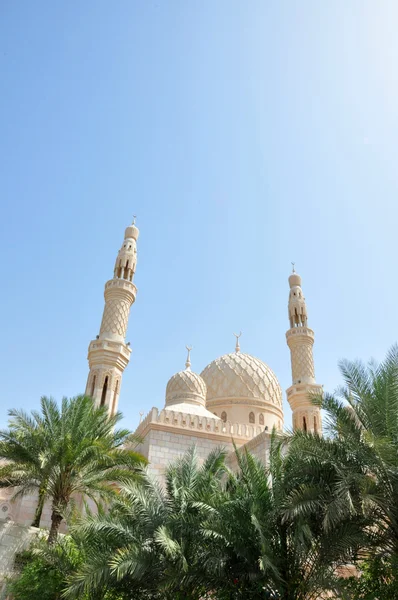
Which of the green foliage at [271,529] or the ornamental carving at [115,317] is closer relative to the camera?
the green foliage at [271,529]

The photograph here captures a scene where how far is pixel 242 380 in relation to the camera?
2561cm

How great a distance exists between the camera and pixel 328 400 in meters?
8.52

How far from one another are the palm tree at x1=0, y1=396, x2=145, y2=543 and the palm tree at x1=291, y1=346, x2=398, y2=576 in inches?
165

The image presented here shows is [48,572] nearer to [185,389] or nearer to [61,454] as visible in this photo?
[61,454]

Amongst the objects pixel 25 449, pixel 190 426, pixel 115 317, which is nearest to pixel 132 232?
pixel 115 317

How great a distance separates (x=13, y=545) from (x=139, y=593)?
401 cm

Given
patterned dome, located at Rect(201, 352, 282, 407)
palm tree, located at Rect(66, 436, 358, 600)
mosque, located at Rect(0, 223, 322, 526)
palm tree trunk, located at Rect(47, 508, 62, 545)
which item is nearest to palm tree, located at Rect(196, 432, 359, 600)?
palm tree, located at Rect(66, 436, 358, 600)

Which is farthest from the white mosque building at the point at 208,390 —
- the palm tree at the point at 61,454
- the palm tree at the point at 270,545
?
the palm tree at the point at 270,545

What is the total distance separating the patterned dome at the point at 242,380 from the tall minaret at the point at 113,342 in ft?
22.3

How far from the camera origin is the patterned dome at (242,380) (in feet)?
82.7

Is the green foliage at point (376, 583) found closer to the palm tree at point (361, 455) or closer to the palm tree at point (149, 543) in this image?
the palm tree at point (361, 455)

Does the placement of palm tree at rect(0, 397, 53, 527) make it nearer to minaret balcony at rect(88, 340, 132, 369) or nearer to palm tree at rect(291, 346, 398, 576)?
palm tree at rect(291, 346, 398, 576)

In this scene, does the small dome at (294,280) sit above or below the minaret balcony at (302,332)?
above

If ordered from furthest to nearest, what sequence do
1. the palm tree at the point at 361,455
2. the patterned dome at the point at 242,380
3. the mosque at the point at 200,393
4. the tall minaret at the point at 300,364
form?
the patterned dome at the point at 242,380, the tall minaret at the point at 300,364, the mosque at the point at 200,393, the palm tree at the point at 361,455
